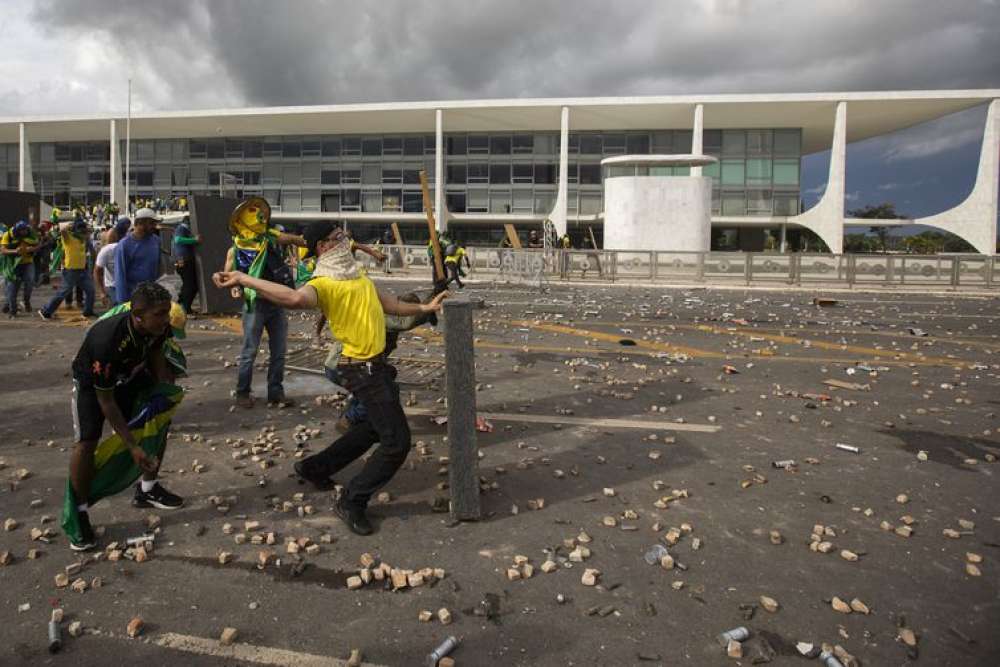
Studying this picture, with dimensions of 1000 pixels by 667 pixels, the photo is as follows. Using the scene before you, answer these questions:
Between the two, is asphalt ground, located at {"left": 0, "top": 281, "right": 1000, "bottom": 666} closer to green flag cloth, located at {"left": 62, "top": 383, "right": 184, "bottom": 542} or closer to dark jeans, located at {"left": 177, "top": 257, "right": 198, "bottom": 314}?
green flag cloth, located at {"left": 62, "top": 383, "right": 184, "bottom": 542}

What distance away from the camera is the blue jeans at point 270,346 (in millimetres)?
6914

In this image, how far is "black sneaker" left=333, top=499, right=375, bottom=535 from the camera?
4141 mm

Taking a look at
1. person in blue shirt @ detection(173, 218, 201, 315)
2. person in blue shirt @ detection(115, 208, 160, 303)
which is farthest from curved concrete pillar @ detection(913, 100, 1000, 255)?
person in blue shirt @ detection(115, 208, 160, 303)

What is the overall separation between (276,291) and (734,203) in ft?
164

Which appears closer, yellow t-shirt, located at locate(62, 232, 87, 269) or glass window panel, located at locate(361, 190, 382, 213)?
yellow t-shirt, located at locate(62, 232, 87, 269)

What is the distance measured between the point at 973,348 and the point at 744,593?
32.4 ft

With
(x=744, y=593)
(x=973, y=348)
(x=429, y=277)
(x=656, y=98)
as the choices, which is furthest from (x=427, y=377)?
(x=656, y=98)

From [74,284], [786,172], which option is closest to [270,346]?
[74,284]

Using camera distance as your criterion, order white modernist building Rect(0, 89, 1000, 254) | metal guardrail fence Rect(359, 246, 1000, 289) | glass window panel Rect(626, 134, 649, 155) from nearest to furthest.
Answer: metal guardrail fence Rect(359, 246, 1000, 289)
white modernist building Rect(0, 89, 1000, 254)
glass window panel Rect(626, 134, 649, 155)

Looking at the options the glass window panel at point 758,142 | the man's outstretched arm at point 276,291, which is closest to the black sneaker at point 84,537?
the man's outstretched arm at point 276,291

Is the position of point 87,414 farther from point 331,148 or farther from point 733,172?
point 331,148

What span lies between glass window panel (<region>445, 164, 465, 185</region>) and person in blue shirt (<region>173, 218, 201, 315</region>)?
42.2m

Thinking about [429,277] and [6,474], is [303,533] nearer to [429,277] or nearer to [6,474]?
[6,474]

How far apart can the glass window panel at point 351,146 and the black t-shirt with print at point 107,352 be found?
2124 inches
